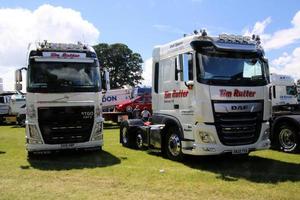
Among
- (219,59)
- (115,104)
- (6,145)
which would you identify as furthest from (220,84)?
(115,104)

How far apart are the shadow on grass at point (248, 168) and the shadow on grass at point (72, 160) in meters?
2.40

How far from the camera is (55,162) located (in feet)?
40.8

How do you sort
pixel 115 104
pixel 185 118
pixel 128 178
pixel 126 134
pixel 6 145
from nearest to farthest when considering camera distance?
1. pixel 128 178
2. pixel 185 118
3. pixel 126 134
4. pixel 6 145
5. pixel 115 104

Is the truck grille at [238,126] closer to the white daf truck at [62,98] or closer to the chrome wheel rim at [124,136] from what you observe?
the white daf truck at [62,98]

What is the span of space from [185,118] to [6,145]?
9411 millimetres

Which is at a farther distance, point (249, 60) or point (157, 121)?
point (157, 121)

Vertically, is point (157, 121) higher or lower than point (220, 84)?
A: lower

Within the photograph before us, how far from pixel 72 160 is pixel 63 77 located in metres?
2.50

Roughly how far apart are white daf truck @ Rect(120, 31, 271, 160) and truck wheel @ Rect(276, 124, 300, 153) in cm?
285

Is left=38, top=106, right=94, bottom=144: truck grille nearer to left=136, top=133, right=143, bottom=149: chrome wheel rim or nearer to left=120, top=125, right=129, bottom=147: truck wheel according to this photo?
left=136, top=133, right=143, bottom=149: chrome wheel rim

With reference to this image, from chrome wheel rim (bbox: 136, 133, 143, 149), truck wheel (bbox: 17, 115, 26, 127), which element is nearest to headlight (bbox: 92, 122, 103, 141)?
chrome wheel rim (bbox: 136, 133, 143, 149)

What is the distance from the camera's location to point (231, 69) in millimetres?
10734

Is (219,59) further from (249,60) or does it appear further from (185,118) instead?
(185,118)

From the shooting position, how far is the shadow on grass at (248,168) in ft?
31.1
